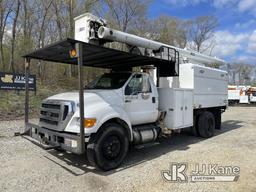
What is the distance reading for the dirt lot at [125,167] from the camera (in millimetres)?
4402

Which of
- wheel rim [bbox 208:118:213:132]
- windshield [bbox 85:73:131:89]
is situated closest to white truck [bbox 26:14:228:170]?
windshield [bbox 85:73:131:89]

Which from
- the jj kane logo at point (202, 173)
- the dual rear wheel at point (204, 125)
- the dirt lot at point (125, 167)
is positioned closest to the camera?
the dirt lot at point (125, 167)

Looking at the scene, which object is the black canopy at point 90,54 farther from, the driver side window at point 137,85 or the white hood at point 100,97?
the white hood at point 100,97

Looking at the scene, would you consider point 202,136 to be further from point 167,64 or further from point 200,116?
point 167,64

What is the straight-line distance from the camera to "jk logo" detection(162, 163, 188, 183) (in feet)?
15.8

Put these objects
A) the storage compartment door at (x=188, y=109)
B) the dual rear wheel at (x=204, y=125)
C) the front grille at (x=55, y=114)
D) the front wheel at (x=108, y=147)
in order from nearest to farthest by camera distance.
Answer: the front wheel at (x=108, y=147) < the front grille at (x=55, y=114) < the storage compartment door at (x=188, y=109) < the dual rear wheel at (x=204, y=125)

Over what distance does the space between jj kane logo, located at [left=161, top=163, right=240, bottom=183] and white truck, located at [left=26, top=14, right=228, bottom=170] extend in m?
1.17

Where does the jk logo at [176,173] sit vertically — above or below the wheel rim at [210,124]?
below

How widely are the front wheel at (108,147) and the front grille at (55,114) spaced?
0.76 m

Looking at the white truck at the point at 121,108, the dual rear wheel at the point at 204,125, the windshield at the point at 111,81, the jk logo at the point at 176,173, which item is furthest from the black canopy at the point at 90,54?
the jk logo at the point at 176,173

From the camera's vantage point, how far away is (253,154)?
21.5 ft

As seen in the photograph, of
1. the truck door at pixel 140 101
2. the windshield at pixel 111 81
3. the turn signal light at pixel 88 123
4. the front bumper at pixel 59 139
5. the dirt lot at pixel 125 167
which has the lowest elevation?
the dirt lot at pixel 125 167

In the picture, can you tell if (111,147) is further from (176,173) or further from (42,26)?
(42,26)

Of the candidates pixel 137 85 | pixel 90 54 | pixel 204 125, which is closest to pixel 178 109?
pixel 137 85
